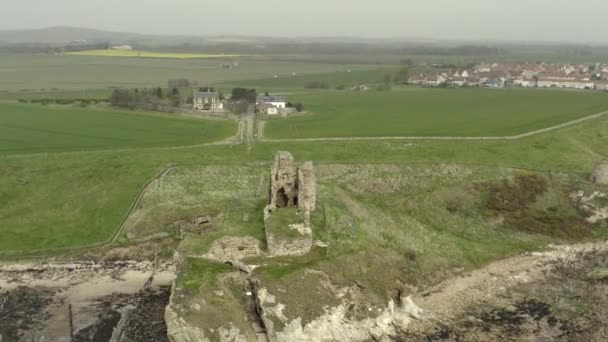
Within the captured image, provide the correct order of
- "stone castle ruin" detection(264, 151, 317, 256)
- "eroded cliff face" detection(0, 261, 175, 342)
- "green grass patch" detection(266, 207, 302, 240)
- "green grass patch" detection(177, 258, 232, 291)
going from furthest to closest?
1. "green grass patch" detection(266, 207, 302, 240)
2. "stone castle ruin" detection(264, 151, 317, 256)
3. "eroded cliff face" detection(0, 261, 175, 342)
4. "green grass patch" detection(177, 258, 232, 291)

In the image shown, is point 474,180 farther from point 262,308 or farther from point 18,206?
point 18,206

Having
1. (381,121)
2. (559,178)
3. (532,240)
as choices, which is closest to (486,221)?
(532,240)

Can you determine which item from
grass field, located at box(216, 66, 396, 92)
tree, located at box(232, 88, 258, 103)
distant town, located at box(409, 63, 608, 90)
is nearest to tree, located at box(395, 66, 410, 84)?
distant town, located at box(409, 63, 608, 90)

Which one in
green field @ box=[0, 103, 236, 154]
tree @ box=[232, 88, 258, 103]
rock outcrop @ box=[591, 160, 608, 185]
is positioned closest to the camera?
rock outcrop @ box=[591, 160, 608, 185]

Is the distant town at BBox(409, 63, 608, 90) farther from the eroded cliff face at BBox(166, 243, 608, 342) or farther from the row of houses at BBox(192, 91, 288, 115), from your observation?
the eroded cliff face at BBox(166, 243, 608, 342)

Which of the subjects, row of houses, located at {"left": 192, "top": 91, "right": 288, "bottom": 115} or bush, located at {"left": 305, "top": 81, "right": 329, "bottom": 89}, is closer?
row of houses, located at {"left": 192, "top": 91, "right": 288, "bottom": 115}
